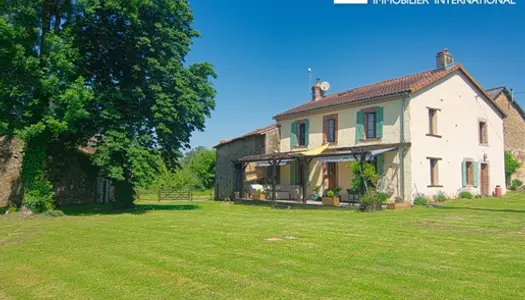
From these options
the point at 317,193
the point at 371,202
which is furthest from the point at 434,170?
the point at 317,193

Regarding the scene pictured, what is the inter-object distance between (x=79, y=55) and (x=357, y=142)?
44.1 ft

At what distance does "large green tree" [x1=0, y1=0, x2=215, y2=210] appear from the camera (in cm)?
1438

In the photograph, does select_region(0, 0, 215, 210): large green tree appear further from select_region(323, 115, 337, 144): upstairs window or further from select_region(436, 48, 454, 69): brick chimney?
select_region(436, 48, 454, 69): brick chimney

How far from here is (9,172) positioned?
1928 centimetres

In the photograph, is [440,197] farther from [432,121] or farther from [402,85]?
[402,85]

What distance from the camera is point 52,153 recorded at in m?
17.1

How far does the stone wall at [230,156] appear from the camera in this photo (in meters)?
27.4

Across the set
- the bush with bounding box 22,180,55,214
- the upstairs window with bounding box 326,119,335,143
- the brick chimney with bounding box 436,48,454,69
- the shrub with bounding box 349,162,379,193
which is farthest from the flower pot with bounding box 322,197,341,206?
the bush with bounding box 22,180,55,214

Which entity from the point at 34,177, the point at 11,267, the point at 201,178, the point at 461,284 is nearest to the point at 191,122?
the point at 34,177

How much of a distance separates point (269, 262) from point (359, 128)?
1511cm

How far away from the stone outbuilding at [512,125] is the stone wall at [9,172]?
2961 centimetres

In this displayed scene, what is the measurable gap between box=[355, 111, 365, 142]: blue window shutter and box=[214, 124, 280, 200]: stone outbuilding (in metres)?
7.24

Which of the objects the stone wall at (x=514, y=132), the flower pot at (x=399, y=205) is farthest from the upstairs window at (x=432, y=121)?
the stone wall at (x=514, y=132)

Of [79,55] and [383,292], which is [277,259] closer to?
[383,292]
